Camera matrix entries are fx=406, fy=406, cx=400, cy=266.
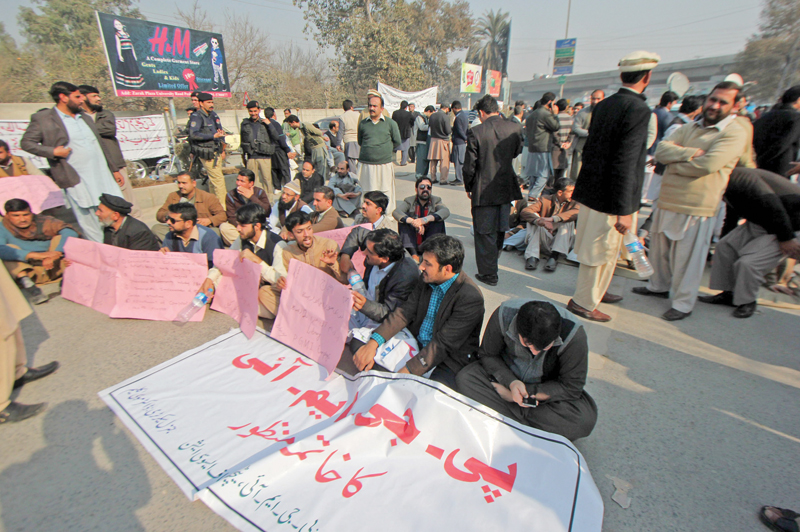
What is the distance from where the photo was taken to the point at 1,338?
95.4 inches

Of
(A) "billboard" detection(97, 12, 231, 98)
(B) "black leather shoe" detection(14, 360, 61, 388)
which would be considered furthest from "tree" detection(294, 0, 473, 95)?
(B) "black leather shoe" detection(14, 360, 61, 388)

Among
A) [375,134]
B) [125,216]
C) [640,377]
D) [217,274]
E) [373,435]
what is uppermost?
[375,134]

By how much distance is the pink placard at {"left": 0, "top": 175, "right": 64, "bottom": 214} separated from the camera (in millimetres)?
4984

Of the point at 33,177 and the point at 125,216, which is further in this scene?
the point at 33,177

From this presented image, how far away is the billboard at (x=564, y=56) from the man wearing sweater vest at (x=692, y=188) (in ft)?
74.4

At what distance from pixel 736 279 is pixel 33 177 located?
26.2ft

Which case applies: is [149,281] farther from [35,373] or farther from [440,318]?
[440,318]

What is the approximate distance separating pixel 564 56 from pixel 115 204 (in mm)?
25970

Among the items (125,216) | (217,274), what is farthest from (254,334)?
(125,216)

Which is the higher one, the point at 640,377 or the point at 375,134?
the point at 375,134

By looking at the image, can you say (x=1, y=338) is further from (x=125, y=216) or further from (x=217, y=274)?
(x=125, y=216)

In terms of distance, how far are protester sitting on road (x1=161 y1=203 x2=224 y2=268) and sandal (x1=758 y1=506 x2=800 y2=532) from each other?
4.28 meters

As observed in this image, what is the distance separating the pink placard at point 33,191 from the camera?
16.4ft

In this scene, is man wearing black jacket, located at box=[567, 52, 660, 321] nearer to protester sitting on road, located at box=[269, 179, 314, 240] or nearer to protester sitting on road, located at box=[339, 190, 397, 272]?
protester sitting on road, located at box=[339, 190, 397, 272]
